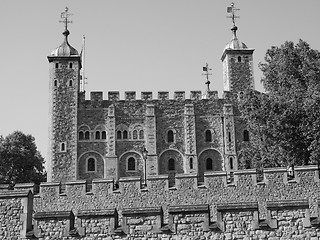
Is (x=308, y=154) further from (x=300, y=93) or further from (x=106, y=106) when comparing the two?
(x=106, y=106)

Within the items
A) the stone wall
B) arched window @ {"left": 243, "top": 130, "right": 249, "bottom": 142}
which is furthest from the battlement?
the stone wall

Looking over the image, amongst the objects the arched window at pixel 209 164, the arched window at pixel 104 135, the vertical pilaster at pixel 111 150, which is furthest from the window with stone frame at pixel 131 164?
the arched window at pixel 209 164

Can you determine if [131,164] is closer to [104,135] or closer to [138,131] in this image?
[138,131]

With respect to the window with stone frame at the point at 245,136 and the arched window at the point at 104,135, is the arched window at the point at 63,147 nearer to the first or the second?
the arched window at the point at 104,135

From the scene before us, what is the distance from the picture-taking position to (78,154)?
2136 inches

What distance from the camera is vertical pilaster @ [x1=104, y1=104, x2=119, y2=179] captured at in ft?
176

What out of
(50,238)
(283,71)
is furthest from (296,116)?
(50,238)

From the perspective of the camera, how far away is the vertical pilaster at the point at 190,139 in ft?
178

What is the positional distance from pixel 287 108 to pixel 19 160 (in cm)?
3145

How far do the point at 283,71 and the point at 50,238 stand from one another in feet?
61.5

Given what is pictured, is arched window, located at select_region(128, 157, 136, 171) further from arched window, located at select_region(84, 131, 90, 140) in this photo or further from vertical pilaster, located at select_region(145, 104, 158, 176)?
arched window, located at select_region(84, 131, 90, 140)

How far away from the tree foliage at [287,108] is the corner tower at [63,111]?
1035 inches

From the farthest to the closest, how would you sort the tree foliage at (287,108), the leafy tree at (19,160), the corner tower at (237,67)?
the corner tower at (237,67) < the leafy tree at (19,160) < the tree foliage at (287,108)

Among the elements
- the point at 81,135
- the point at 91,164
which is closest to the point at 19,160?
the point at 81,135
